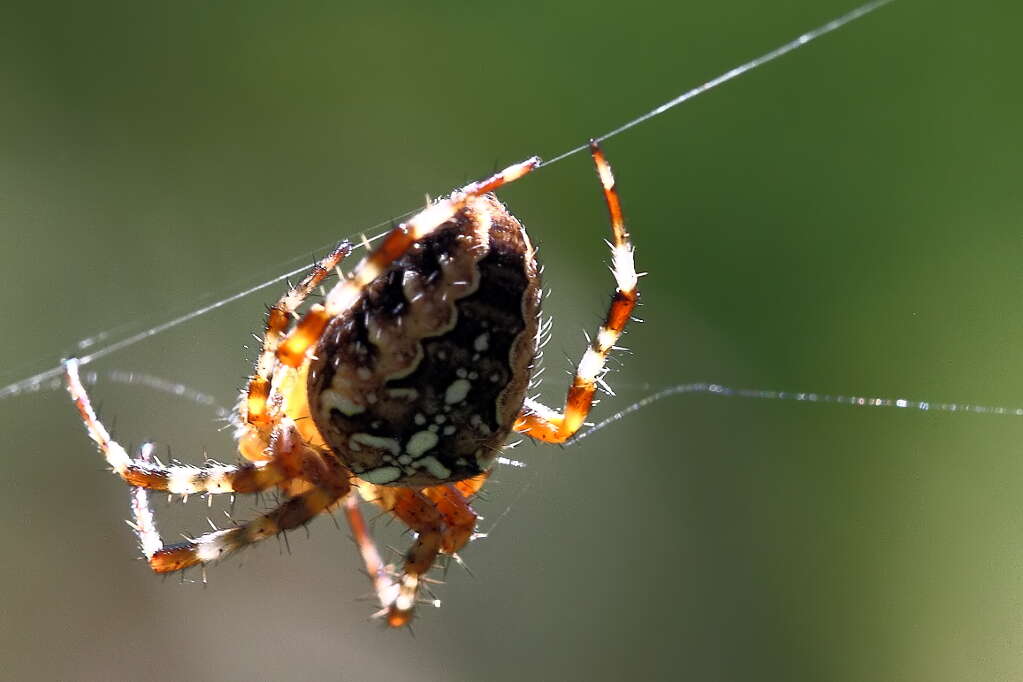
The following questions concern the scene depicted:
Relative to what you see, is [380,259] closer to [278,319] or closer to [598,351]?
[278,319]

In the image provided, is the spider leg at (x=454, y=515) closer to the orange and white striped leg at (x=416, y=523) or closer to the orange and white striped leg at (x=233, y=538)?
the orange and white striped leg at (x=416, y=523)

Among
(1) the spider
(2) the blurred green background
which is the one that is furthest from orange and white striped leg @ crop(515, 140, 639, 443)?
(2) the blurred green background

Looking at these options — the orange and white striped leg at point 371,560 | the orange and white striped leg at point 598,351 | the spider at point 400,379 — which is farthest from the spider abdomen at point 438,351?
the orange and white striped leg at point 371,560

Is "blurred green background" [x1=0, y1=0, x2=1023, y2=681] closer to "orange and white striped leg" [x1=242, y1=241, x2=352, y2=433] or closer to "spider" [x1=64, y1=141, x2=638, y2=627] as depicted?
"spider" [x1=64, y1=141, x2=638, y2=627]

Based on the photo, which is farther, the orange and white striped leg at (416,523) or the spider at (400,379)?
the orange and white striped leg at (416,523)

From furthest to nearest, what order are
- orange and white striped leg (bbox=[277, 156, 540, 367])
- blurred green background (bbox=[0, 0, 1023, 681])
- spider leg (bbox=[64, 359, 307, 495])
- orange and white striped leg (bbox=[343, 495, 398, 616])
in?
1. blurred green background (bbox=[0, 0, 1023, 681])
2. orange and white striped leg (bbox=[343, 495, 398, 616])
3. spider leg (bbox=[64, 359, 307, 495])
4. orange and white striped leg (bbox=[277, 156, 540, 367])

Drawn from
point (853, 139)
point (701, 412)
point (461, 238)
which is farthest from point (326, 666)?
point (853, 139)

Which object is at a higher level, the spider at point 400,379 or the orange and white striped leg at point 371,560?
the spider at point 400,379
